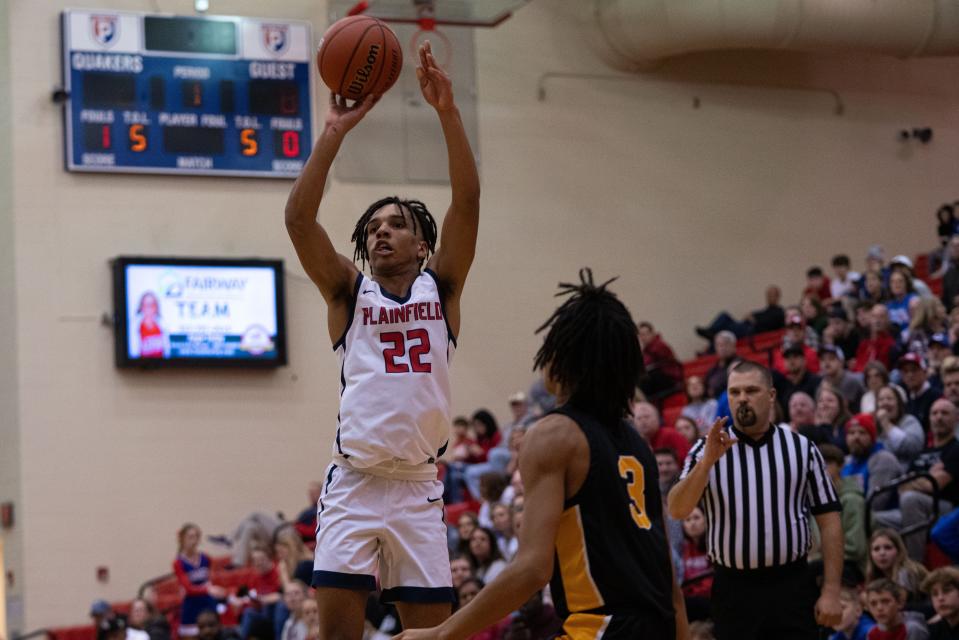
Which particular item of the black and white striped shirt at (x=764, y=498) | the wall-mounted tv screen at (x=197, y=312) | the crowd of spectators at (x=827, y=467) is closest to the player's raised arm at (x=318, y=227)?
the black and white striped shirt at (x=764, y=498)

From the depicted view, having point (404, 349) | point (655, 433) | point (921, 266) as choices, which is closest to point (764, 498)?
point (404, 349)

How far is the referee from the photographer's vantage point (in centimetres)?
653

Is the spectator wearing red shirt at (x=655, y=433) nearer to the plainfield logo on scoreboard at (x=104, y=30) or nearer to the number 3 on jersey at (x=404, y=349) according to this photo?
the number 3 on jersey at (x=404, y=349)

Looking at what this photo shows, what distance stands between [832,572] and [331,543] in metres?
2.28

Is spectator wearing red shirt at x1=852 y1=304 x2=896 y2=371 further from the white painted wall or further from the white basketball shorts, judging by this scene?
the white basketball shorts

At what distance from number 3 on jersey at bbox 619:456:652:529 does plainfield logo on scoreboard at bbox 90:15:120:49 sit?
1378 cm

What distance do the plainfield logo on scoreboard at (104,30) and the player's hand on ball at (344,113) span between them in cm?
1177

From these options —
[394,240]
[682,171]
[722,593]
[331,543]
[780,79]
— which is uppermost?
[780,79]

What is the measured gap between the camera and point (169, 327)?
54.6 ft

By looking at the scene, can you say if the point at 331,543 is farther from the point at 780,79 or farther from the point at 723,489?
the point at 780,79

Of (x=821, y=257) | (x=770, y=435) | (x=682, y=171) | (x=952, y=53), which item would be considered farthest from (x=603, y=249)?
(x=770, y=435)

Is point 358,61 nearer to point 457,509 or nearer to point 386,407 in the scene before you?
point 386,407

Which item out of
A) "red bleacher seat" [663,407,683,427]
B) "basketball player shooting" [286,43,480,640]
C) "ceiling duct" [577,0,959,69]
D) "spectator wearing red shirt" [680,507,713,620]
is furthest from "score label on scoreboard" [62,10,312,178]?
"basketball player shooting" [286,43,480,640]

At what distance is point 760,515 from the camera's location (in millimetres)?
6602
